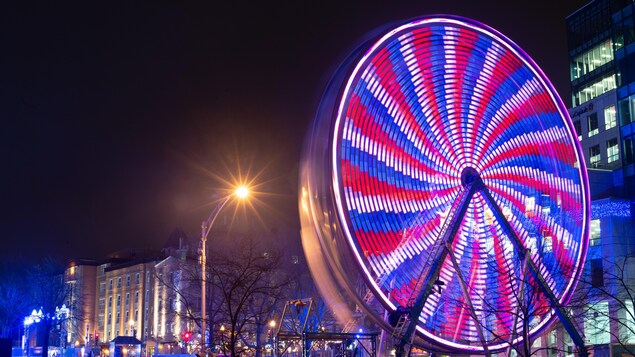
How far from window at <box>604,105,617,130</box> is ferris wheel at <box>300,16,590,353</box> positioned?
31.4 meters

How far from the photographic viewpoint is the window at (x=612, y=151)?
58062mm

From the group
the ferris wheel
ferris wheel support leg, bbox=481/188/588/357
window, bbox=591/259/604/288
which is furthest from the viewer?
window, bbox=591/259/604/288

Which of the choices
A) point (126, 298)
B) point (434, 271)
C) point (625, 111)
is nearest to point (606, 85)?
point (625, 111)

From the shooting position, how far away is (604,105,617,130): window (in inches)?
2304

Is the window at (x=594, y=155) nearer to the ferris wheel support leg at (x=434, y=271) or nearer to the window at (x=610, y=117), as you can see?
the window at (x=610, y=117)

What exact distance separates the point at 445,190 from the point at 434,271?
3306mm

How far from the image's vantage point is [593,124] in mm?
61312

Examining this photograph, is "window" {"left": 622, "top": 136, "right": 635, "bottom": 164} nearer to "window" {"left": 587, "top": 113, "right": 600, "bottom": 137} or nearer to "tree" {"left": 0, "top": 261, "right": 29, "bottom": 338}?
"window" {"left": 587, "top": 113, "right": 600, "bottom": 137}

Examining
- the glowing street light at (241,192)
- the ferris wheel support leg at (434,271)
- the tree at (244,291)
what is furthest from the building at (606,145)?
the glowing street light at (241,192)

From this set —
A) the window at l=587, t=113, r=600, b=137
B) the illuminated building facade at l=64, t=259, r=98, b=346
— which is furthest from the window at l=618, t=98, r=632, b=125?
the illuminated building facade at l=64, t=259, r=98, b=346

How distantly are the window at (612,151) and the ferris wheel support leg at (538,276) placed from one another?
1294 inches

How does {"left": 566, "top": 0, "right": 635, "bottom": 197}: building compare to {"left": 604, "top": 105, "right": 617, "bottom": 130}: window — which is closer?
Answer: {"left": 566, "top": 0, "right": 635, "bottom": 197}: building

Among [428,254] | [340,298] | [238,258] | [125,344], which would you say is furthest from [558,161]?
[125,344]

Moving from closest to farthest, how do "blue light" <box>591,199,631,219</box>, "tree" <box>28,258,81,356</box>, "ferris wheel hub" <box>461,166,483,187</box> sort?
"ferris wheel hub" <box>461,166,483,187</box>
"blue light" <box>591,199,631,219</box>
"tree" <box>28,258,81,356</box>
